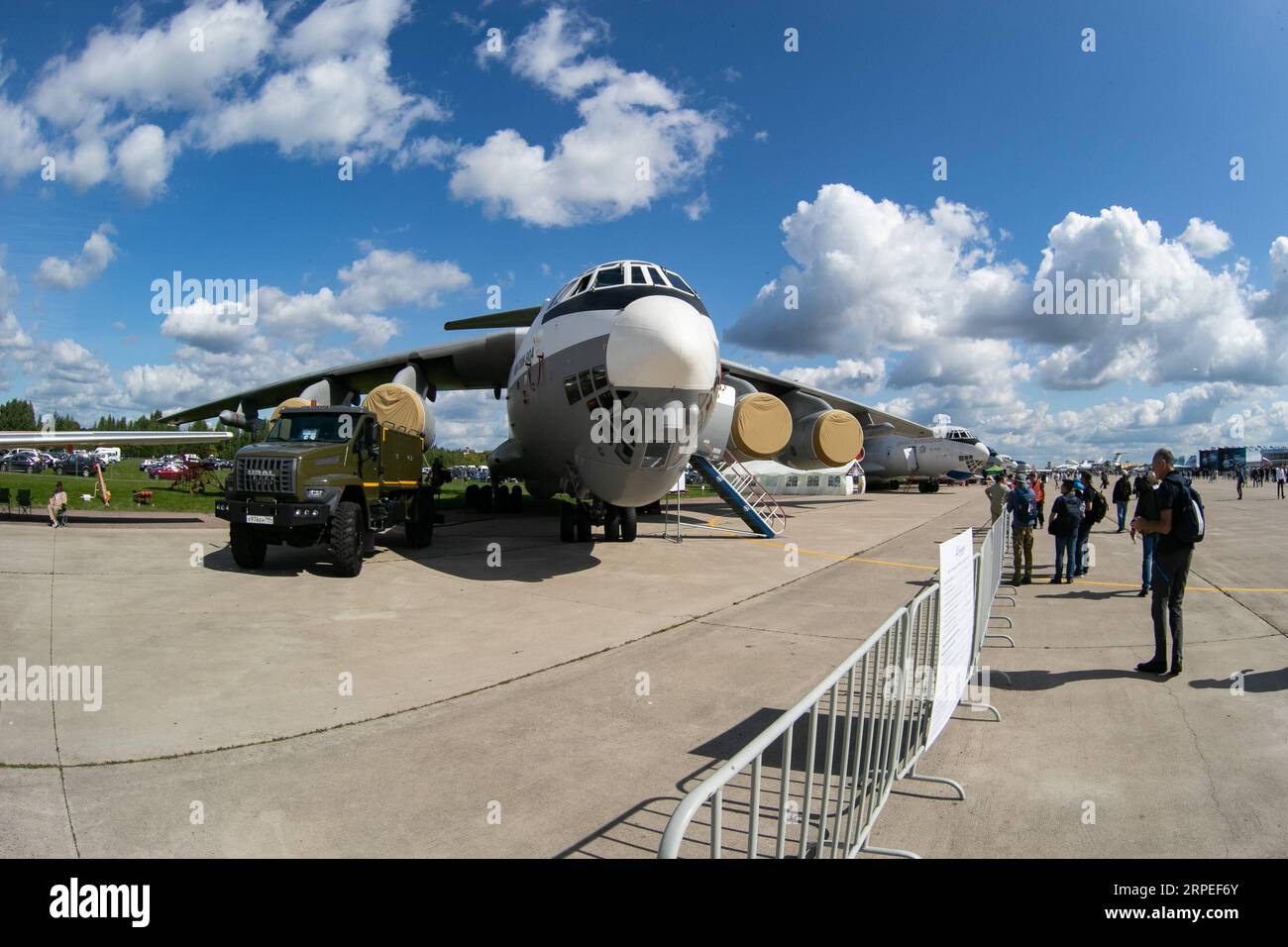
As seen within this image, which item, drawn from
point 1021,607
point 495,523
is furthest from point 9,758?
point 495,523

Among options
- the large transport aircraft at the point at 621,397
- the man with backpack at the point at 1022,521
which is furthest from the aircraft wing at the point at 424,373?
the man with backpack at the point at 1022,521

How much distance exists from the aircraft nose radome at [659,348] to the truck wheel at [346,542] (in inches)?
182

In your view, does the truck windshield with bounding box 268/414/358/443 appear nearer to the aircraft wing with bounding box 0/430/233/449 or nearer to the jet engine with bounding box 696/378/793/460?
the aircraft wing with bounding box 0/430/233/449

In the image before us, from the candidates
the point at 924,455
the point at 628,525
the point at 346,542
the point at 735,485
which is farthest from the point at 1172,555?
the point at 924,455

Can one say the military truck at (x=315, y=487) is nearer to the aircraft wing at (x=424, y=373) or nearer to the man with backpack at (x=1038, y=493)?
the aircraft wing at (x=424, y=373)

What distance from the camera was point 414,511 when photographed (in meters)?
14.3

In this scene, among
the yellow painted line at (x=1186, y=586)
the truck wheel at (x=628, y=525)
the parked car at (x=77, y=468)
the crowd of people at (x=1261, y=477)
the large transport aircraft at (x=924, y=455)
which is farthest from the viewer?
the parked car at (x=77, y=468)

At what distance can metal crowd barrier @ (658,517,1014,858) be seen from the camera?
2.63m

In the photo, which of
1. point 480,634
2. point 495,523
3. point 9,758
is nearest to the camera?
point 9,758

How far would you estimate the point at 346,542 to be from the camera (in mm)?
10586

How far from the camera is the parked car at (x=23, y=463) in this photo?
2455 inches

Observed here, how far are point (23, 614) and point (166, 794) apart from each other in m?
5.69

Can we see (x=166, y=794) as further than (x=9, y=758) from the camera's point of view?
No
